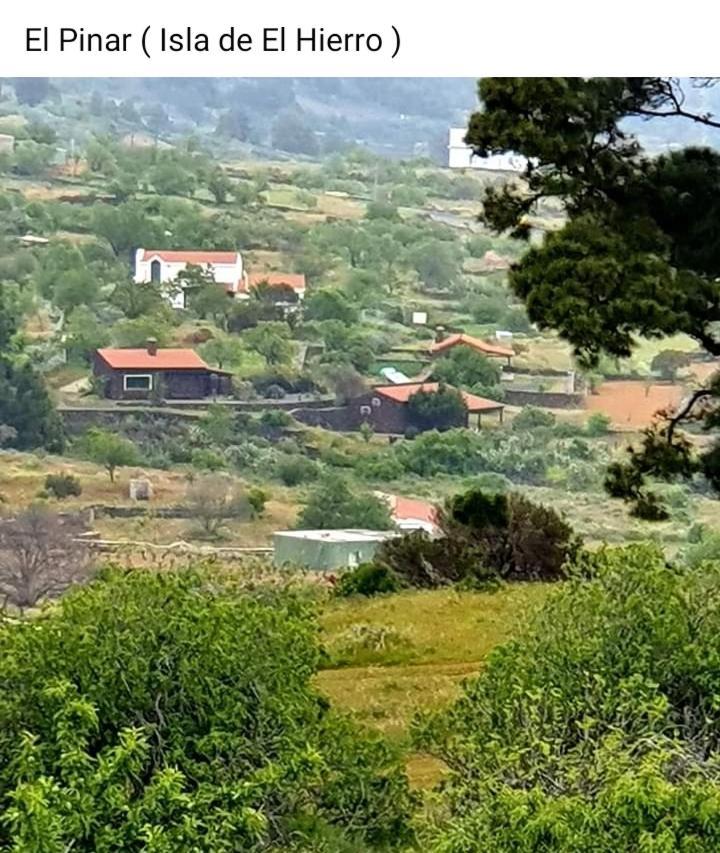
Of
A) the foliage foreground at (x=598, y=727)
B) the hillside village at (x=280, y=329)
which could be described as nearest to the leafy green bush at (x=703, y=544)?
the hillside village at (x=280, y=329)

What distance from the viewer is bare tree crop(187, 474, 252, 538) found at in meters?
9.22

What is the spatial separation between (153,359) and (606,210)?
19.4 ft

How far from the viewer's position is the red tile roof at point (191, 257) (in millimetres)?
10852

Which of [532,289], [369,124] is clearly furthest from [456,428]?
[532,289]

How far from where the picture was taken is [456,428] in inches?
360

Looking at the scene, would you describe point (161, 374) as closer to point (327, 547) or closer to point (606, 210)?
point (327, 547)

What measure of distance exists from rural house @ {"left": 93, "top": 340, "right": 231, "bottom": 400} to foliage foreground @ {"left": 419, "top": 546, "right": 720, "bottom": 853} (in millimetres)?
6636

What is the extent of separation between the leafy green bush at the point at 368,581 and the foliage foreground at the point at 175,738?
405 centimetres

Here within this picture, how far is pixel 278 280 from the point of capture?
37.2ft

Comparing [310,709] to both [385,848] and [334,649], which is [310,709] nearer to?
[385,848]

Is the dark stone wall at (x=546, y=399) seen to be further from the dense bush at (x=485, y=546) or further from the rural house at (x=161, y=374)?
the rural house at (x=161, y=374)

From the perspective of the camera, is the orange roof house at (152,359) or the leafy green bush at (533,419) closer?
the leafy green bush at (533,419)
